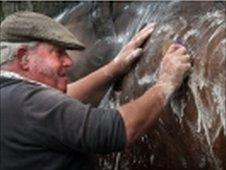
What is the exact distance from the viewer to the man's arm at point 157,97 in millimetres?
2662

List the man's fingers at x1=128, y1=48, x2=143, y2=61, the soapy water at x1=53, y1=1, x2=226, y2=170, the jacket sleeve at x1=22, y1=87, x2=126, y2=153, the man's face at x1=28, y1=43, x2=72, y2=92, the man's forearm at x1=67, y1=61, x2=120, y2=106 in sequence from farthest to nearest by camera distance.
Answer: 1. the man's forearm at x1=67, y1=61, x2=120, y2=106
2. the man's fingers at x1=128, y1=48, x2=143, y2=61
3. the man's face at x1=28, y1=43, x2=72, y2=92
4. the soapy water at x1=53, y1=1, x2=226, y2=170
5. the jacket sleeve at x1=22, y1=87, x2=126, y2=153

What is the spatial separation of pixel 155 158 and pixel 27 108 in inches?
27.1

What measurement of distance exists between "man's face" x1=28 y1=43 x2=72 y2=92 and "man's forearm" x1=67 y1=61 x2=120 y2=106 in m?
0.54

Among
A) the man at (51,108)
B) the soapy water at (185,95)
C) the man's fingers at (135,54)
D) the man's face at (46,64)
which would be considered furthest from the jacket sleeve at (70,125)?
the man's fingers at (135,54)

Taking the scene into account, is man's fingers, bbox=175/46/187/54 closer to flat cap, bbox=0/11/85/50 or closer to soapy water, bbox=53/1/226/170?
soapy water, bbox=53/1/226/170

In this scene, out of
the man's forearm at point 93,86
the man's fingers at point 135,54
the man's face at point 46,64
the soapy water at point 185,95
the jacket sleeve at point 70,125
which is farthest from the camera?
the man's forearm at point 93,86

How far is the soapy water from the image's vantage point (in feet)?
8.82

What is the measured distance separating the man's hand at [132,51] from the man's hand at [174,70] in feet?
1.38

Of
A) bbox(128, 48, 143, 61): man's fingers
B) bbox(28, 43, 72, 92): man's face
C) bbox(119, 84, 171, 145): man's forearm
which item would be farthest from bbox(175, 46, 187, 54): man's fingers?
bbox(28, 43, 72, 92): man's face

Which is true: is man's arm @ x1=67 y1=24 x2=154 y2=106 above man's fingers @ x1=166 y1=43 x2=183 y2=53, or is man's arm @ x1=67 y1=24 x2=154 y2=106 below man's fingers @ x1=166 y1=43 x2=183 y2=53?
below

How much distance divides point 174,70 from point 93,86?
764 mm

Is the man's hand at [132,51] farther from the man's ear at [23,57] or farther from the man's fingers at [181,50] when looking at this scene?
the man's ear at [23,57]

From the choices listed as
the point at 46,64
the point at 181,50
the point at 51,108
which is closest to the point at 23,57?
the point at 46,64

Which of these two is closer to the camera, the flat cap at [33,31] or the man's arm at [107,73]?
the flat cap at [33,31]
